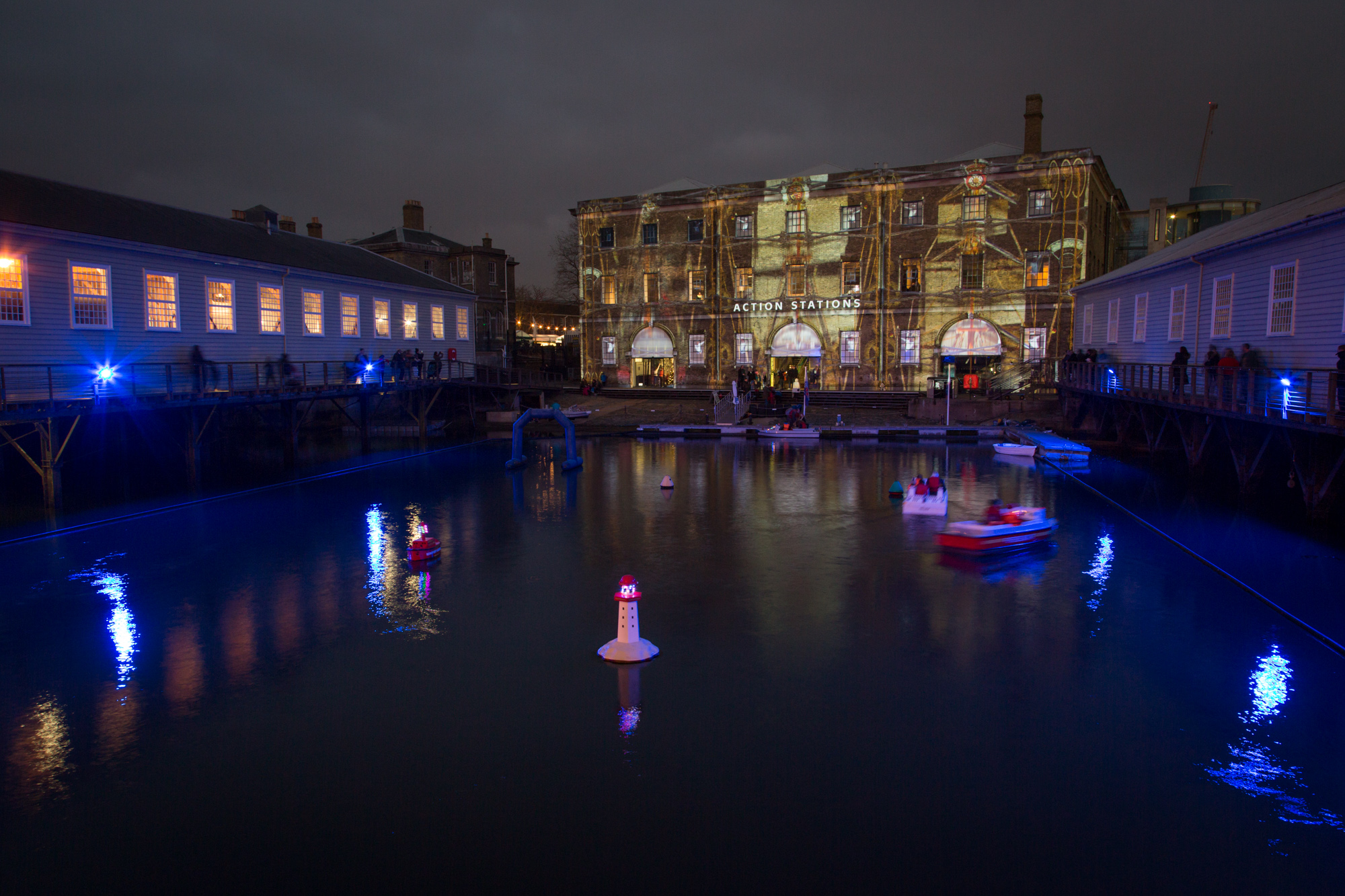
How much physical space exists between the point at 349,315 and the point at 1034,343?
3281 centimetres

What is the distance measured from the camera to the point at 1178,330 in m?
26.5

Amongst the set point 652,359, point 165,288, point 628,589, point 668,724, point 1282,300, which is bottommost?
point 668,724

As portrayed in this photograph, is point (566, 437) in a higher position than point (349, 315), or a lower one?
lower

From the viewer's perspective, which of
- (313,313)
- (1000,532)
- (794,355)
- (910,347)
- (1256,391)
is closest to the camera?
(1000,532)

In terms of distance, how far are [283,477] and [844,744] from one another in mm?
22558

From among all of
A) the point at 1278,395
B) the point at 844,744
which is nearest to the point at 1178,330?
the point at 1278,395

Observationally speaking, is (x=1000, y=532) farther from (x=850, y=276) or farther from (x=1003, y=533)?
(x=850, y=276)

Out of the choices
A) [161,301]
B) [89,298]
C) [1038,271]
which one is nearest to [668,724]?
[89,298]

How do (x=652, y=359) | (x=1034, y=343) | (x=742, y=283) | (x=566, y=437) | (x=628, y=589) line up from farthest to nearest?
(x=652, y=359)
(x=742, y=283)
(x=1034, y=343)
(x=566, y=437)
(x=628, y=589)

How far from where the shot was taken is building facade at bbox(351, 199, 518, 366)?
62625 millimetres

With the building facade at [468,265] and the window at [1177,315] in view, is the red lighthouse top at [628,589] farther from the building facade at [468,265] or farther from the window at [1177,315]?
the building facade at [468,265]

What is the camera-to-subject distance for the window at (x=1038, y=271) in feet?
139

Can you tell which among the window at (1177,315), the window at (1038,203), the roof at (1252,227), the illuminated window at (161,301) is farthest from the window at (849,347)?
the illuminated window at (161,301)

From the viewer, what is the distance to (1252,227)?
2269 cm
